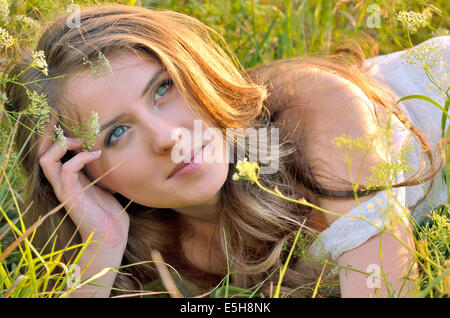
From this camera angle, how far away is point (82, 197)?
6.42 ft

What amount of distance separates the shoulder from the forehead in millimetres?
592

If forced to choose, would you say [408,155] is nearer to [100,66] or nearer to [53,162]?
[100,66]

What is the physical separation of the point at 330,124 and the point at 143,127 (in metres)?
0.67

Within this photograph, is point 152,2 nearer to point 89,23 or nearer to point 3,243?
point 89,23

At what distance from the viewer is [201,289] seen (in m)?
2.16

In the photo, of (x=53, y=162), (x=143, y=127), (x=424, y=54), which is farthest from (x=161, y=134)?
(x=424, y=54)

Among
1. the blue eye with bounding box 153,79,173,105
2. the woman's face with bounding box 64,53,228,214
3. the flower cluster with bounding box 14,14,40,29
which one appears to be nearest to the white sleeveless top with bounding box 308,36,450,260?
the woman's face with bounding box 64,53,228,214

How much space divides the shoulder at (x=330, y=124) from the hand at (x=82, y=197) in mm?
711

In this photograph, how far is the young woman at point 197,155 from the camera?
1706mm

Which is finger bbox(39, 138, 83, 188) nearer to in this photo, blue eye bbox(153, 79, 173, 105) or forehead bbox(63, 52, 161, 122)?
forehead bbox(63, 52, 161, 122)

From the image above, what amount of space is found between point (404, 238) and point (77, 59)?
3.92ft

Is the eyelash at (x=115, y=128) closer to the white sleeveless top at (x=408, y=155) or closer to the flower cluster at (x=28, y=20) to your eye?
the flower cluster at (x=28, y=20)

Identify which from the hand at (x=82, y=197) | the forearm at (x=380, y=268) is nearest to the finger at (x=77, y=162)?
the hand at (x=82, y=197)
